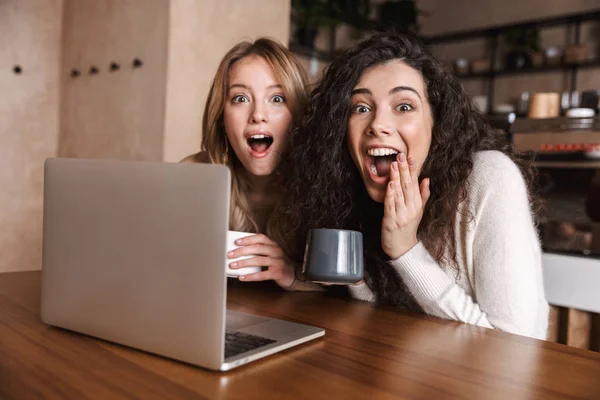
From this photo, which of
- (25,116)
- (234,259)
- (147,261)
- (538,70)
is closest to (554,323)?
(234,259)

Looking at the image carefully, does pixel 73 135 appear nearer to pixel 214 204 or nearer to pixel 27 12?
pixel 27 12

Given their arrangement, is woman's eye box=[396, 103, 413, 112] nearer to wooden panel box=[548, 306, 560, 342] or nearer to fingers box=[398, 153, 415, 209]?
fingers box=[398, 153, 415, 209]

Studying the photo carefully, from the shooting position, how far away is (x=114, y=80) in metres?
2.57

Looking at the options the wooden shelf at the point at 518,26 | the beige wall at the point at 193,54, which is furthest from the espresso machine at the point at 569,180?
the beige wall at the point at 193,54

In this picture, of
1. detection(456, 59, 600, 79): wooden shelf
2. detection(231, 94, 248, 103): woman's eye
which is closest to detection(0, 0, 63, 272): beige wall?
detection(231, 94, 248, 103): woman's eye

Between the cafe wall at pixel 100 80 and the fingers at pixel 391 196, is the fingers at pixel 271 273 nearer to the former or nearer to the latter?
the fingers at pixel 391 196

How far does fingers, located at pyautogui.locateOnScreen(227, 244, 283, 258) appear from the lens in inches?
41.7

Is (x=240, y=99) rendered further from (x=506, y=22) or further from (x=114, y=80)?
(x=506, y=22)

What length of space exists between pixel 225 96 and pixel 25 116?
1.72 m

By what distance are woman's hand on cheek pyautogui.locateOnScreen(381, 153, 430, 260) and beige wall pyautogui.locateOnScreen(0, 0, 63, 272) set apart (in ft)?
7.38

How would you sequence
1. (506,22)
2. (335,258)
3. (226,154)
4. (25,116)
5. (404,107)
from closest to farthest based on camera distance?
(335,258) < (404,107) < (226,154) < (25,116) < (506,22)

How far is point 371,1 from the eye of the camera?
4.79 metres

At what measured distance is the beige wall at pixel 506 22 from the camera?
3.93 meters

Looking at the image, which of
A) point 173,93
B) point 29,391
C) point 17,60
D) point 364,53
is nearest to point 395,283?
point 364,53
